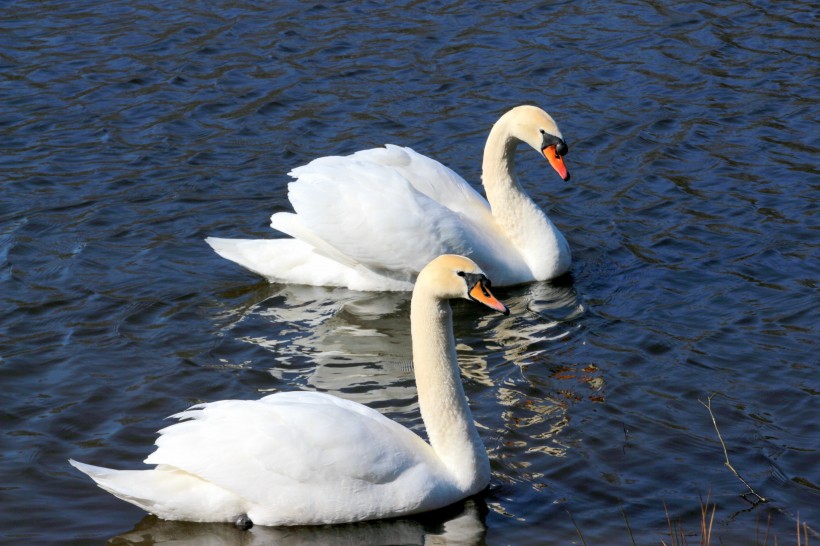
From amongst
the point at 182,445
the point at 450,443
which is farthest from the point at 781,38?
the point at 182,445

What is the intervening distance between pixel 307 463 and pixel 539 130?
15.0 feet

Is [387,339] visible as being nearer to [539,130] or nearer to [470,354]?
[470,354]

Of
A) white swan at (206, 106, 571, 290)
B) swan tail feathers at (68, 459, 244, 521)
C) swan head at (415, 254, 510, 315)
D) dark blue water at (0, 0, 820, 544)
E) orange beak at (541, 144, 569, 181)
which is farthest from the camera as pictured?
orange beak at (541, 144, 569, 181)

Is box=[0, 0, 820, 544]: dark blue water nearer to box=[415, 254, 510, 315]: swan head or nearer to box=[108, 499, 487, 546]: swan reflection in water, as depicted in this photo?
box=[108, 499, 487, 546]: swan reflection in water

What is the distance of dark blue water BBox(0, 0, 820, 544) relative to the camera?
7.54m

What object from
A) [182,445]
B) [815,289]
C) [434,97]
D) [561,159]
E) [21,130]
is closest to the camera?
[182,445]

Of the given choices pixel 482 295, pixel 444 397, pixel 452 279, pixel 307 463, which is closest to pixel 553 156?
pixel 482 295

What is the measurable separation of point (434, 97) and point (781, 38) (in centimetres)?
400

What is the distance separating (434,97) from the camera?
13.8 m

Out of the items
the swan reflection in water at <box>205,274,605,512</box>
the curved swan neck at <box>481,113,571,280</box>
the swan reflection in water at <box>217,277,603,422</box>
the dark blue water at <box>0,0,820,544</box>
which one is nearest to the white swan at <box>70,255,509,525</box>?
the dark blue water at <box>0,0,820,544</box>

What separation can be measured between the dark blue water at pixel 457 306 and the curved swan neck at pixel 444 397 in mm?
247

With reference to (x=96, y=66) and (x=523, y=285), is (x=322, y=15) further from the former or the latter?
(x=523, y=285)

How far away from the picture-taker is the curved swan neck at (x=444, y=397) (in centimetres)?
720

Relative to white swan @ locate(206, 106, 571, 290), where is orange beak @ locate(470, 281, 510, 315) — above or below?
above
